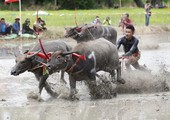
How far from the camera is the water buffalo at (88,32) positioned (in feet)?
54.5

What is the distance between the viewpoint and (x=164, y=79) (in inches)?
511

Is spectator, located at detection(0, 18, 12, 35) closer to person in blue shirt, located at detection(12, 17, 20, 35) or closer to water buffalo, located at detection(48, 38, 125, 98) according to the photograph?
person in blue shirt, located at detection(12, 17, 20, 35)

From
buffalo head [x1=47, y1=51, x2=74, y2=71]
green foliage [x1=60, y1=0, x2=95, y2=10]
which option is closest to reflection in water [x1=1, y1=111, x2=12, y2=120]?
buffalo head [x1=47, y1=51, x2=74, y2=71]

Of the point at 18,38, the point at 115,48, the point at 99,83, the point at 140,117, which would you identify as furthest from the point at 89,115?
the point at 18,38

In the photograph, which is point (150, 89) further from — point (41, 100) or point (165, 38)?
point (165, 38)

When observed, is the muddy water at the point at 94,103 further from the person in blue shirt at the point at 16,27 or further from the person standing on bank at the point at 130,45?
the person in blue shirt at the point at 16,27

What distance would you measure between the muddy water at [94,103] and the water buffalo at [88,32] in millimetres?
2050

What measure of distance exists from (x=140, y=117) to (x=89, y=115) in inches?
40.8

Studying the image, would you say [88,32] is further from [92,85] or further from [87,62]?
[87,62]

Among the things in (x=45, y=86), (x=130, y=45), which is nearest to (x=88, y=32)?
(x=130, y=45)

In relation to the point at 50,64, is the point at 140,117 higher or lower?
lower

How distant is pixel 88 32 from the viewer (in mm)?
16969

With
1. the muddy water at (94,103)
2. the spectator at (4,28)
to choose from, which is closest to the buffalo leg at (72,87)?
the muddy water at (94,103)

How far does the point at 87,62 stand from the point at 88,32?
5656 mm
